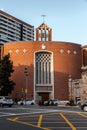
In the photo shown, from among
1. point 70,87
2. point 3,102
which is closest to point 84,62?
point 70,87

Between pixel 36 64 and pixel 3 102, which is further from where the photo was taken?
pixel 36 64

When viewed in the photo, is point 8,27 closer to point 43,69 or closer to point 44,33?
point 44,33

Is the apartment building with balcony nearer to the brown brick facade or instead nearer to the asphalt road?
the brown brick facade

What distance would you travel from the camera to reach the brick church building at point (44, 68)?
96.1m

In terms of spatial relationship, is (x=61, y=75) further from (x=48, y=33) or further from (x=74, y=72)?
(x=48, y=33)

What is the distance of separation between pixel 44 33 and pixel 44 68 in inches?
674

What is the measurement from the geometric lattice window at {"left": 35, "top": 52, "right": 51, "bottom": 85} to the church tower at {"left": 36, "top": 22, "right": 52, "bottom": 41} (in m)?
13.6

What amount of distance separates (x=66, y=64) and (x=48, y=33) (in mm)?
18151

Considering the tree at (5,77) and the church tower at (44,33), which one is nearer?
the tree at (5,77)

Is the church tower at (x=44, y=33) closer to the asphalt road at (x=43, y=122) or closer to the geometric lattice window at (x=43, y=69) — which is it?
the geometric lattice window at (x=43, y=69)

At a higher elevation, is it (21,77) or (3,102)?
(21,77)

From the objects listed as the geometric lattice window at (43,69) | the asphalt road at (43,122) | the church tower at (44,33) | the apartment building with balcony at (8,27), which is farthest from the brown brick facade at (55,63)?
the apartment building with balcony at (8,27)

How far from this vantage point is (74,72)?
98.2 metres

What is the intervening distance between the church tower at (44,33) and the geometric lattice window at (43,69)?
13.6 meters
